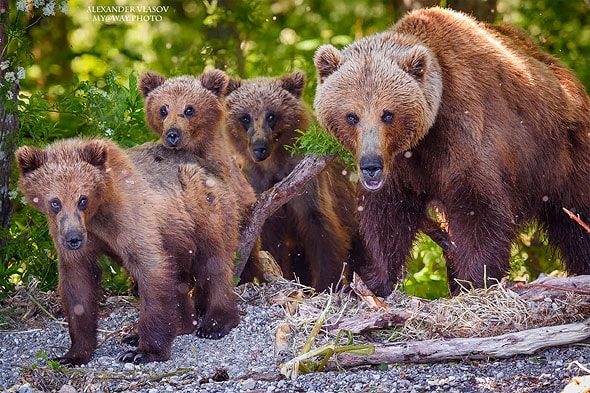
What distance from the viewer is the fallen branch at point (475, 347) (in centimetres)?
559

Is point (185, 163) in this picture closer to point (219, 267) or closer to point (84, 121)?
point (219, 267)

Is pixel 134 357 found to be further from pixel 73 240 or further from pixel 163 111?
pixel 163 111

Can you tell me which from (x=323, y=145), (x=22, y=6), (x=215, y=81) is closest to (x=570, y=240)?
(x=323, y=145)

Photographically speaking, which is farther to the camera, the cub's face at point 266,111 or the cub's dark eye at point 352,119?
the cub's face at point 266,111

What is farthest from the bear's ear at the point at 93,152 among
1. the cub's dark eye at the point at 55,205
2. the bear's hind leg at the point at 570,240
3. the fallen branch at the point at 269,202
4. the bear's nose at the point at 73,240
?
the bear's hind leg at the point at 570,240

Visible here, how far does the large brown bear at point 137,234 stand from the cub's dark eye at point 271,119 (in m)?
2.30

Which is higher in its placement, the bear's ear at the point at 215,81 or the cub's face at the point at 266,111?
the bear's ear at the point at 215,81

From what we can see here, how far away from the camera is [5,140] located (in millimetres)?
7707

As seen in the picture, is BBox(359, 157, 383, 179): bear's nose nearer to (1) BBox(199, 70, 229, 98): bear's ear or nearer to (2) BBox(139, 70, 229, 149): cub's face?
(2) BBox(139, 70, 229, 149): cub's face

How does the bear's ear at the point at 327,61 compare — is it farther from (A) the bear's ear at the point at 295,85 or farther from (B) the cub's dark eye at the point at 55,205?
(A) the bear's ear at the point at 295,85

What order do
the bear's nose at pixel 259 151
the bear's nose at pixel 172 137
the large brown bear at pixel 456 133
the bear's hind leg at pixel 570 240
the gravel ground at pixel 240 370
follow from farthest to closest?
the bear's nose at pixel 259 151 < the bear's hind leg at pixel 570 240 < the bear's nose at pixel 172 137 < the large brown bear at pixel 456 133 < the gravel ground at pixel 240 370

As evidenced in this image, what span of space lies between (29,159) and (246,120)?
350 cm

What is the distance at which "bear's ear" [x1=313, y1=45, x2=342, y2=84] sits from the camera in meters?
6.74

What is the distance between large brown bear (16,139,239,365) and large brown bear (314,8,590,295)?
3.99 feet
